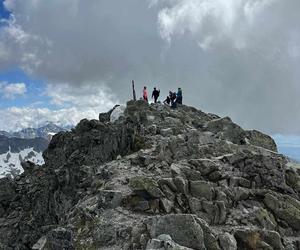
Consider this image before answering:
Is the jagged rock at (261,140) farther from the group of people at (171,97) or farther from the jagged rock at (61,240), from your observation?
the jagged rock at (61,240)

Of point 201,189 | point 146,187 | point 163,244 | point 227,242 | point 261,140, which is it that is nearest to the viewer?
point 163,244

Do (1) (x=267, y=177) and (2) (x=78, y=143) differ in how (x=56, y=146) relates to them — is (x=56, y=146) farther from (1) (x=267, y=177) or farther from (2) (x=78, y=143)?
(1) (x=267, y=177)

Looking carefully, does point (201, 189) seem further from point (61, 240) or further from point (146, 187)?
point (61, 240)

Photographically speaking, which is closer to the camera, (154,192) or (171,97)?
(154,192)

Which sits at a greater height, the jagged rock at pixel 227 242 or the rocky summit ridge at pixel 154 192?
the rocky summit ridge at pixel 154 192

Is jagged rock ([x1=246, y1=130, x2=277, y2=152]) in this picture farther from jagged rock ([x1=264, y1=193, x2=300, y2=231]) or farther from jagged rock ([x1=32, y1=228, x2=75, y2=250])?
jagged rock ([x1=32, y1=228, x2=75, y2=250])

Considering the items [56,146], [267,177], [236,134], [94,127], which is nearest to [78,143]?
[94,127]

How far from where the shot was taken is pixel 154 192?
32.3 meters

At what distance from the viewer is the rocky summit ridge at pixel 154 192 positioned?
28078mm

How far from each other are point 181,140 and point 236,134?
14.4 m

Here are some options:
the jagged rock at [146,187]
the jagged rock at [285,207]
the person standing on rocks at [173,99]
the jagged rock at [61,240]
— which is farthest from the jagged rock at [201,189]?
the person standing on rocks at [173,99]

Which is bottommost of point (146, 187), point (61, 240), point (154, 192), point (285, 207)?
point (61, 240)

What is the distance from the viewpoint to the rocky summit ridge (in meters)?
28.1

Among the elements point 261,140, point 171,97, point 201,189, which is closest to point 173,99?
point 171,97
